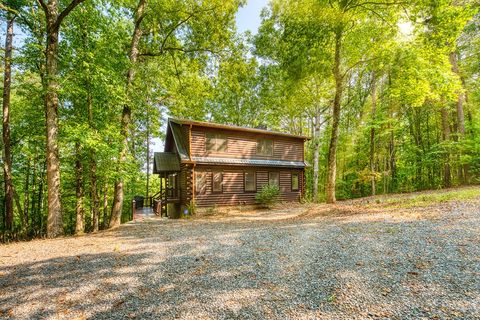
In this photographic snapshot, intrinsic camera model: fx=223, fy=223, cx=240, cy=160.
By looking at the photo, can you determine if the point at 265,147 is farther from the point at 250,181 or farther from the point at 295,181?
the point at 295,181

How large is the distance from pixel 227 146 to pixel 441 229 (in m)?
12.8

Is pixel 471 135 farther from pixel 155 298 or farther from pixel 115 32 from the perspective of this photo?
pixel 115 32

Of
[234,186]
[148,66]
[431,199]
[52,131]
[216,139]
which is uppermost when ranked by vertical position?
[148,66]

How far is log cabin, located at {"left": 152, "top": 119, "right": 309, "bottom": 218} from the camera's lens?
599 inches

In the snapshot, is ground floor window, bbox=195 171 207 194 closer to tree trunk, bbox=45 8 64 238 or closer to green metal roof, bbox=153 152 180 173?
green metal roof, bbox=153 152 180 173

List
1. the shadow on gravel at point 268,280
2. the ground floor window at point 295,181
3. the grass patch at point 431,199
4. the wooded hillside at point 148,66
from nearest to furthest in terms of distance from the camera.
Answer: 1. the shadow on gravel at point 268,280
2. the wooded hillside at point 148,66
3. the grass patch at point 431,199
4. the ground floor window at point 295,181

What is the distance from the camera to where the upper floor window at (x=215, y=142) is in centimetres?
1590

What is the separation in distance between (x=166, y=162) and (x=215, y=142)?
3837 mm

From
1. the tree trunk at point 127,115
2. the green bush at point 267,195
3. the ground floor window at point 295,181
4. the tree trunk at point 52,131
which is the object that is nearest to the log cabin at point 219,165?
the ground floor window at point 295,181

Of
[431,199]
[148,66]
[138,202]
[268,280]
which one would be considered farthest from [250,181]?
[268,280]

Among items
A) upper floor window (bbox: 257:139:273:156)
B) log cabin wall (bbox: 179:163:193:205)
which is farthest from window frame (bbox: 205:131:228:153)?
upper floor window (bbox: 257:139:273:156)

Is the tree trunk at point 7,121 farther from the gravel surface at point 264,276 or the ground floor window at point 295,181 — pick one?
the ground floor window at point 295,181

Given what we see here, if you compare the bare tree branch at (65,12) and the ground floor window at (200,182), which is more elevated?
the bare tree branch at (65,12)

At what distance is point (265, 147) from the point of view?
60.2 ft
